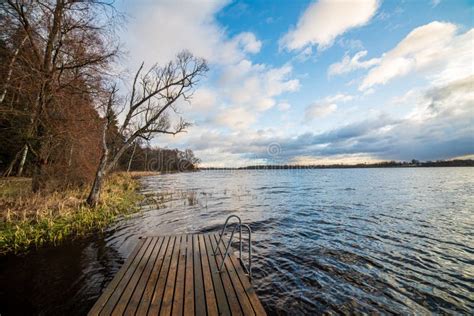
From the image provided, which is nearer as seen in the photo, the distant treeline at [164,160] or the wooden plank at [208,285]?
the wooden plank at [208,285]

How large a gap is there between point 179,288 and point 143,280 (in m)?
1.00

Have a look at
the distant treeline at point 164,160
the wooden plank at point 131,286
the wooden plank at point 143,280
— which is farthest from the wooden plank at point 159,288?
the distant treeline at point 164,160

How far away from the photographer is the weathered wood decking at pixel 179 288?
4113 millimetres

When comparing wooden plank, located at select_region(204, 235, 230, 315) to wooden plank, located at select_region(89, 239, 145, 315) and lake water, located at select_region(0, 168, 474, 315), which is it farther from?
wooden plank, located at select_region(89, 239, 145, 315)

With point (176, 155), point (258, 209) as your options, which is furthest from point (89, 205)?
point (176, 155)

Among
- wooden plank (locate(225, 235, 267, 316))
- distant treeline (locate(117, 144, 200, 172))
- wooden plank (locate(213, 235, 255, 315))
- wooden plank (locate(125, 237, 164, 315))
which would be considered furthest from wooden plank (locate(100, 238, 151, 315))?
distant treeline (locate(117, 144, 200, 172))

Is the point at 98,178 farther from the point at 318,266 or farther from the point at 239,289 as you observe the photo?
the point at 318,266

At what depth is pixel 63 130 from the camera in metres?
11.5

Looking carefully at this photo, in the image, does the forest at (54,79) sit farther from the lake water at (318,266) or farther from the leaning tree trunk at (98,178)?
the lake water at (318,266)

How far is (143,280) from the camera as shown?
17.2 feet

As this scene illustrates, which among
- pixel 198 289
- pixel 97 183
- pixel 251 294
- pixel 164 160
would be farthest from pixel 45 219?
pixel 164 160

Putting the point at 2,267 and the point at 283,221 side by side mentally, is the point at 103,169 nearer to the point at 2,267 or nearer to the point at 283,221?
the point at 2,267

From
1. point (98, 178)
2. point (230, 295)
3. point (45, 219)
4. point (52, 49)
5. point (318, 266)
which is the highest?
point (52, 49)

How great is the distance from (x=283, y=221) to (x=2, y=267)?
1224 cm
